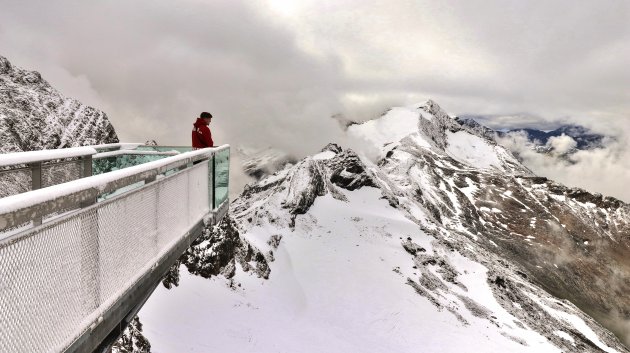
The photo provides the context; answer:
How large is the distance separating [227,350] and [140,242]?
21.7m

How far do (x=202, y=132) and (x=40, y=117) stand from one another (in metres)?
28.6

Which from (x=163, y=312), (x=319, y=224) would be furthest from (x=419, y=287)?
(x=163, y=312)

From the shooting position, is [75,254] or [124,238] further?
[124,238]

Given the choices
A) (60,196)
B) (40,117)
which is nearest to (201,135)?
(60,196)

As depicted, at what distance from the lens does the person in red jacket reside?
10.8 m

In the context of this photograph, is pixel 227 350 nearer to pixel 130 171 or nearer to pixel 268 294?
pixel 268 294

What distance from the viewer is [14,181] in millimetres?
5562

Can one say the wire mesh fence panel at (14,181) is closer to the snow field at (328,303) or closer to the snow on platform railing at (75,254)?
the snow on platform railing at (75,254)

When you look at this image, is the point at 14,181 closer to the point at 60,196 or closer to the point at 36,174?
the point at 36,174

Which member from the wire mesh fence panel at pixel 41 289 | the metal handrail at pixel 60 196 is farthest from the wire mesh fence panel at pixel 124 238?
the wire mesh fence panel at pixel 41 289

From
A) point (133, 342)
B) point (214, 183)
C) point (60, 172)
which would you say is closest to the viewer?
point (60, 172)

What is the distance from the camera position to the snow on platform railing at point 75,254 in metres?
2.98

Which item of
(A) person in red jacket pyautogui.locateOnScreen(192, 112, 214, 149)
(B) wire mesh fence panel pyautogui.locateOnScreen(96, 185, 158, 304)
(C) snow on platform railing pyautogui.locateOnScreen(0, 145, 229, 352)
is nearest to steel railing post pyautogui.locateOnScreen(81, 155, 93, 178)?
(C) snow on platform railing pyautogui.locateOnScreen(0, 145, 229, 352)

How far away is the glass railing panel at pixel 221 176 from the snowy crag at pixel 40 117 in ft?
61.0
